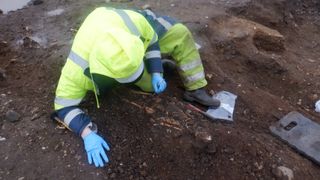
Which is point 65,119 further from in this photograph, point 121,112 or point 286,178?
point 286,178

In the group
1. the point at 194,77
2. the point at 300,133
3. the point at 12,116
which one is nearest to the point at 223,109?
the point at 194,77

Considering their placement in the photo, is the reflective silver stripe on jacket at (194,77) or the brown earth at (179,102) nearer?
the brown earth at (179,102)

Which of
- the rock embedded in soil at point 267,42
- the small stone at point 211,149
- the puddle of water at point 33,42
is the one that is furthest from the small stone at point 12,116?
the rock embedded in soil at point 267,42

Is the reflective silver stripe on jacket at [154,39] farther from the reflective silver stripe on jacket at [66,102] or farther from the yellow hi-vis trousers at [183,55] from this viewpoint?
the reflective silver stripe on jacket at [66,102]

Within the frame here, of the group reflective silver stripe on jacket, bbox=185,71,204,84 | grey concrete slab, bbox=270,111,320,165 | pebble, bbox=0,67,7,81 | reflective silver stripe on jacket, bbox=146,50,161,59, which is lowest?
grey concrete slab, bbox=270,111,320,165

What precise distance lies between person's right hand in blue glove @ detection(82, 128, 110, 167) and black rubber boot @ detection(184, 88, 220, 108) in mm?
909

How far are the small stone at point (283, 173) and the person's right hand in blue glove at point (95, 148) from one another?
1236 mm

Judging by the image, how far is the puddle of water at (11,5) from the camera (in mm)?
5645

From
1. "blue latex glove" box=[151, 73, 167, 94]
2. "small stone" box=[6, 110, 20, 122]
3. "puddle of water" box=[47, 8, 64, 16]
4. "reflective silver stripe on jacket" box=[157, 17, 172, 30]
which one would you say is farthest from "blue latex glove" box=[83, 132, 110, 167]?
"puddle of water" box=[47, 8, 64, 16]

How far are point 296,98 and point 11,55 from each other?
9.72ft

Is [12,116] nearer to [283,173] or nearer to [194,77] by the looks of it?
[194,77]

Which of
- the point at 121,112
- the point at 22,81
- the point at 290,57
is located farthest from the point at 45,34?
the point at 290,57

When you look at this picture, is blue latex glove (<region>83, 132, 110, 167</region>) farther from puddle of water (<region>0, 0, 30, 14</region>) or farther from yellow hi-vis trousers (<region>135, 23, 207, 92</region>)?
puddle of water (<region>0, 0, 30, 14</region>)

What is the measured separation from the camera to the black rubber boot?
3.37 m
